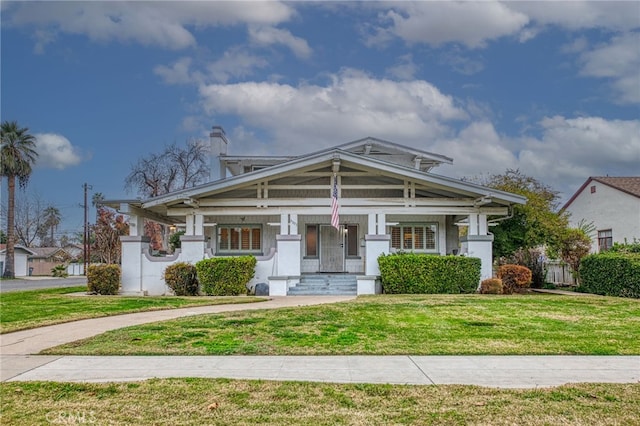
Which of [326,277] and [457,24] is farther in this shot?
[326,277]

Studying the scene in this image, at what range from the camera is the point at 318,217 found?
20.9 meters

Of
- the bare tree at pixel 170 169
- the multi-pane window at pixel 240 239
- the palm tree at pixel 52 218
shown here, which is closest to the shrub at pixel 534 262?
the multi-pane window at pixel 240 239

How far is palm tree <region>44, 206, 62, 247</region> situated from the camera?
78919mm

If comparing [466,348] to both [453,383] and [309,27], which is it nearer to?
[453,383]

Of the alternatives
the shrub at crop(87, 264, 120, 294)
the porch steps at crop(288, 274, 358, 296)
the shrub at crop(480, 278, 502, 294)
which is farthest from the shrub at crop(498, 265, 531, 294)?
the shrub at crop(87, 264, 120, 294)

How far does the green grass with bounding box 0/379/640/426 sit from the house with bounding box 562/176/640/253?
23.8m

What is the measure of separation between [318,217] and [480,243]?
6495mm

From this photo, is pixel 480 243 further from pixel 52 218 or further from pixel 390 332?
pixel 52 218

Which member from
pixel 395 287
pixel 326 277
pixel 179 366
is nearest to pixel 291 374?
pixel 179 366

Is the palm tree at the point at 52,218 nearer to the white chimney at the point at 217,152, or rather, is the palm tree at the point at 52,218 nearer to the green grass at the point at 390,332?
the white chimney at the point at 217,152

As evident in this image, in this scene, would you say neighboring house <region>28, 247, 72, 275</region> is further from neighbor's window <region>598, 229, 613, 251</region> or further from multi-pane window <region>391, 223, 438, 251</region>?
neighbor's window <region>598, 229, 613, 251</region>

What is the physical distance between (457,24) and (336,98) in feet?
36.1

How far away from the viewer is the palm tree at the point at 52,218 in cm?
7892

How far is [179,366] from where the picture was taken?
6.48 meters
